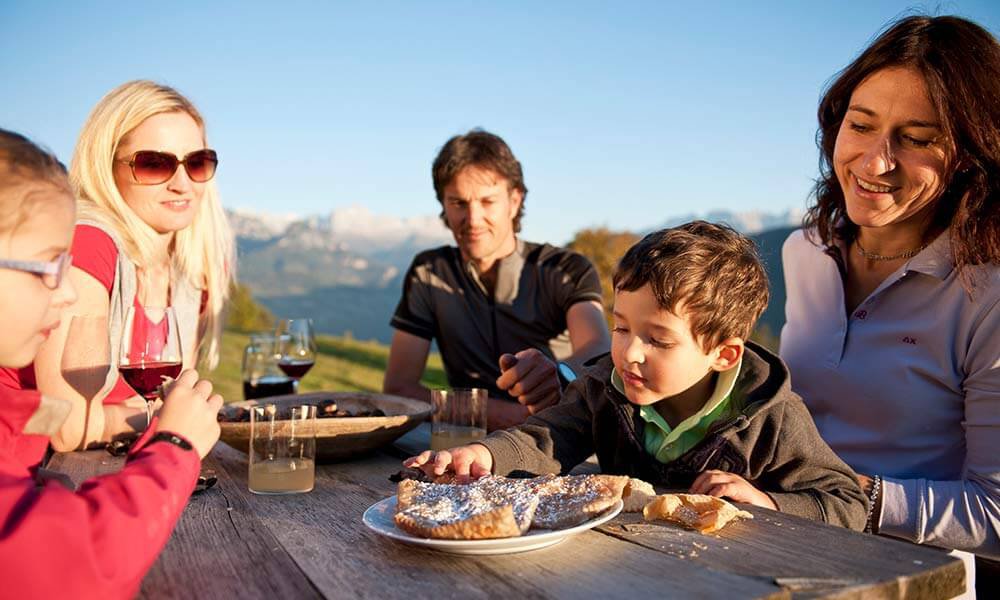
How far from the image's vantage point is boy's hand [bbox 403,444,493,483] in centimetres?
198

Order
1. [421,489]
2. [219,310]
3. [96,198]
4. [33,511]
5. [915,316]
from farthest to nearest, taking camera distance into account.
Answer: [219,310] < [96,198] < [915,316] < [421,489] < [33,511]

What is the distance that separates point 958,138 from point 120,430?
2.93m

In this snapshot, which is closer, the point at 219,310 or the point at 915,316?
the point at 915,316

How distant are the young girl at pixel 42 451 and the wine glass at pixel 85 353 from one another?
714 millimetres

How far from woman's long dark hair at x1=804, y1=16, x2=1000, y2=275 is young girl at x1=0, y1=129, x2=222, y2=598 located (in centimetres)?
236

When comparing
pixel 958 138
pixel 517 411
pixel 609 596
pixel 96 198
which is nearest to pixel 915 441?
pixel 958 138

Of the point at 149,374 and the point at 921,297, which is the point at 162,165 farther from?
the point at 921,297

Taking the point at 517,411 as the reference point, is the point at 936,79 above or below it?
above

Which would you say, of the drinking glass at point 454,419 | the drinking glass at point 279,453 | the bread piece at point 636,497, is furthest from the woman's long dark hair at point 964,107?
the drinking glass at point 279,453

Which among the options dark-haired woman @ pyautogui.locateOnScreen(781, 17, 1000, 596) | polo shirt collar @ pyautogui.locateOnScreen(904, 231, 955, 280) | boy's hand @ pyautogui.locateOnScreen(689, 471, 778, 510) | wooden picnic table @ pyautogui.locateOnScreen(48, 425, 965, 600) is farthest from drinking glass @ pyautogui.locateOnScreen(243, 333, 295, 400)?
polo shirt collar @ pyautogui.locateOnScreen(904, 231, 955, 280)

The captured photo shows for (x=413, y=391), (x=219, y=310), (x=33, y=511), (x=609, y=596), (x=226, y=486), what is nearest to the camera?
(x=33, y=511)

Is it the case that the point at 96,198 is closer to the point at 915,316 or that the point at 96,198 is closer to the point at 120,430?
the point at 120,430

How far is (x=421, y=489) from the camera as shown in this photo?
5.77 ft

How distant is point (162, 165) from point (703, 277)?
2.37 meters
